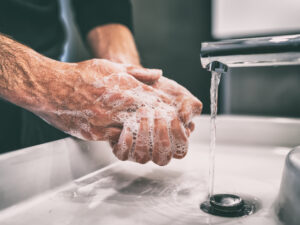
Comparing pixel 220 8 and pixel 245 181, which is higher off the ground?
pixel 220 8

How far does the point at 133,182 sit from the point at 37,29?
1.66 feet

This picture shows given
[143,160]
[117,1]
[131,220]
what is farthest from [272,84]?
[131,220]

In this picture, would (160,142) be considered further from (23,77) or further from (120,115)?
(23,77)

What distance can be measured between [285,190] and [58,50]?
2.31 ft

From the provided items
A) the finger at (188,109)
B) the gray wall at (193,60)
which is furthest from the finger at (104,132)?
the gray wall at (193,60)

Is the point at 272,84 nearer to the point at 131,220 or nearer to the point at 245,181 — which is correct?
the point at 245,181

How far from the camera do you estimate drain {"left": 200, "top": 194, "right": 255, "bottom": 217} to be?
395mm

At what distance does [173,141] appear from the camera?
48 cm

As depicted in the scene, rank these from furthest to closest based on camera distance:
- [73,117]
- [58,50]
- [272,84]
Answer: [272,84], [58,50], [73,117]

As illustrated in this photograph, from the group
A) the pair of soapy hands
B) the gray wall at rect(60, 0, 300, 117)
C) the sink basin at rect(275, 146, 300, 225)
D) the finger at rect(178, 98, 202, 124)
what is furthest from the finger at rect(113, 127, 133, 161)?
the gray wall at rect(60, 0, 300, 117)

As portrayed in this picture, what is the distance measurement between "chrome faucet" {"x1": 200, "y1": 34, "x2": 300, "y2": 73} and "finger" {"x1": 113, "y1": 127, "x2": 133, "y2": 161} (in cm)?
16

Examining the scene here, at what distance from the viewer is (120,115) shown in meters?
0.47

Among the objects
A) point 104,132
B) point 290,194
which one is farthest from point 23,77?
point 290,194

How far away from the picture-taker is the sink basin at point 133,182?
39 cm
